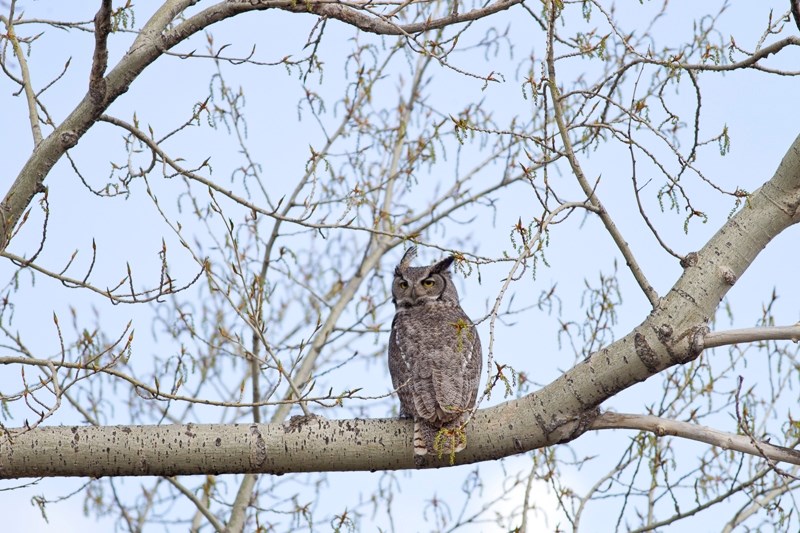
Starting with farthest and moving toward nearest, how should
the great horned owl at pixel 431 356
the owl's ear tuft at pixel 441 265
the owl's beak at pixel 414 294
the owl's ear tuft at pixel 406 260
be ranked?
the owl's ear tuft at pixel 406 260 < the owl's ear tuft at pixel 441 265 < the owl's beak at pixel 414 294 < the great horned owl at pixel 431 356

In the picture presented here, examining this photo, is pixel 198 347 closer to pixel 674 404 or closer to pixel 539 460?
pixel 539 460

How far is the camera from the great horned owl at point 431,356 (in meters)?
4.45

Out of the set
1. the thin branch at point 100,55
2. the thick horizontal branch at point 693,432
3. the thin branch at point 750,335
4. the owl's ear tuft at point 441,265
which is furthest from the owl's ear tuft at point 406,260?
the thin branch at point 750,335

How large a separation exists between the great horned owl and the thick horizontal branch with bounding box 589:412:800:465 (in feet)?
2.30

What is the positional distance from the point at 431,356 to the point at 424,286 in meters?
1.29

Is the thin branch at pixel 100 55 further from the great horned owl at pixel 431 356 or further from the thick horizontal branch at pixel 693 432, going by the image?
the thick horizontal branch at pixel 693 432

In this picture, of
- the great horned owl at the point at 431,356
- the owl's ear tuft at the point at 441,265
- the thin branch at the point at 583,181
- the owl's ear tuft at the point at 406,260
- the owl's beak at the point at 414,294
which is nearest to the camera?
the thin branch at the point at 583,181

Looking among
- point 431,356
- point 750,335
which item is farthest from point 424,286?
point 750,335

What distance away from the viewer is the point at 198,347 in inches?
338

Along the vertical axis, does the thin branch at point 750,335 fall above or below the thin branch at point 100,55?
below

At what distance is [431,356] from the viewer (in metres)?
5.08

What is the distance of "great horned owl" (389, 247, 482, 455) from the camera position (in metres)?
4.45

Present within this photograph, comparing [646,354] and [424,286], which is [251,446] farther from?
[424,286]

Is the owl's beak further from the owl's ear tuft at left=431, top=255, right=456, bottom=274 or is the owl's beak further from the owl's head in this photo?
the owl's ear tuft at left=431, top=255, right=456, bottom=274
